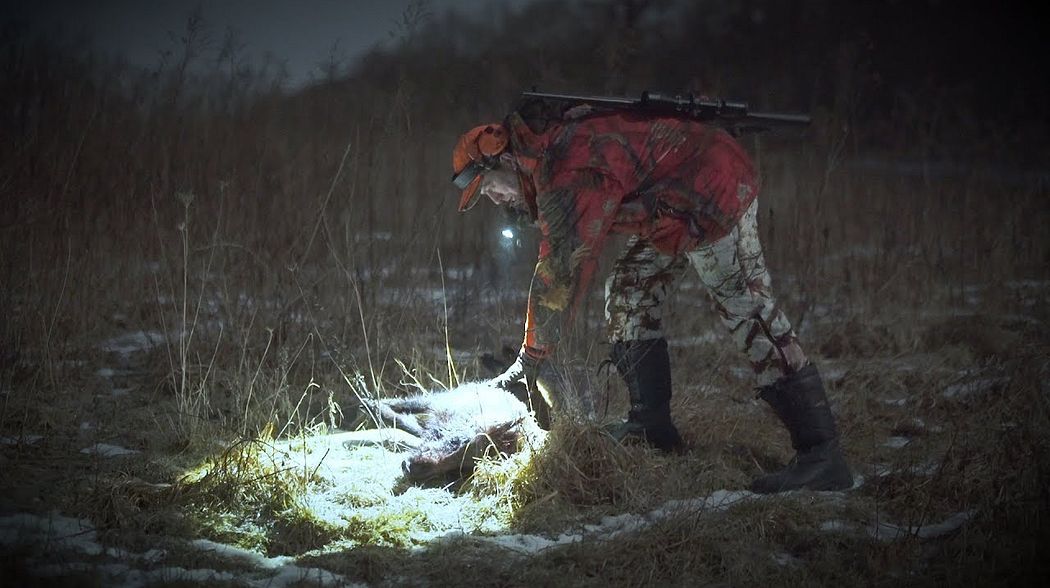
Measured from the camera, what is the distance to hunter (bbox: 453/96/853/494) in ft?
11.9

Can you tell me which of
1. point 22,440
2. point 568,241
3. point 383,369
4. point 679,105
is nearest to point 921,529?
point 568,241

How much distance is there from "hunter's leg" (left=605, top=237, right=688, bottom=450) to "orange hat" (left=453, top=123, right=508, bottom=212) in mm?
720

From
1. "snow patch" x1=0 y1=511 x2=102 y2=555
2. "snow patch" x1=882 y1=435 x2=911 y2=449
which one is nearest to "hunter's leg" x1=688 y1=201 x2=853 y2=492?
"snow patch" x1=882 y1=435 x2=911 y2=449

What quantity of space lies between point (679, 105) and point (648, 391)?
1.15m

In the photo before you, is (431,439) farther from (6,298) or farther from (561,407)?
(6,298)

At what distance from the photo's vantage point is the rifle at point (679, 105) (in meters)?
3.87

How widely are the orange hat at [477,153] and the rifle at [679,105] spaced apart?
0.68ft

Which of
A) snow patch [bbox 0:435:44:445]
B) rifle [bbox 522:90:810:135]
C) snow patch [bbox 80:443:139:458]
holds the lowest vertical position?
snow patch [bbox 80:443:139:458]

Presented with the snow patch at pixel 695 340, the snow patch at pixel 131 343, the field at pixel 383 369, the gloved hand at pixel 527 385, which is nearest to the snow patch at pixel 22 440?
the field at pixel 383 369

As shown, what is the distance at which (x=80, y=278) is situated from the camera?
16.9 feet

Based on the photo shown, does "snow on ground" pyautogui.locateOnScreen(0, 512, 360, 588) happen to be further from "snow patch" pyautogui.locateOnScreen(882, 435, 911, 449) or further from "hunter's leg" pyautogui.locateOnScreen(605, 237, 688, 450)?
"snow patch" pyautogui.locateOnScreen(882, 435, 911, 449)

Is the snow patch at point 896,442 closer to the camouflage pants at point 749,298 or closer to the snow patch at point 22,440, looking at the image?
the camouflage pants at point 749,298

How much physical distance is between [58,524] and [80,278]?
2.25 meters

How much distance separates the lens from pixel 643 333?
4.16 meters
